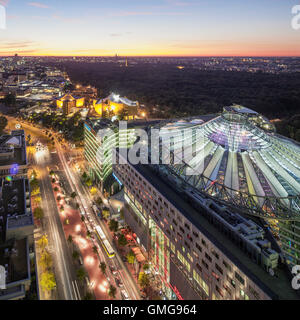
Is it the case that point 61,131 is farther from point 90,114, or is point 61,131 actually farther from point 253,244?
point 253,244

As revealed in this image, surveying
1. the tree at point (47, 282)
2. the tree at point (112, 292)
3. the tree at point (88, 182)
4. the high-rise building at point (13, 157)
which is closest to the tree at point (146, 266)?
the tree at point (112, 292)

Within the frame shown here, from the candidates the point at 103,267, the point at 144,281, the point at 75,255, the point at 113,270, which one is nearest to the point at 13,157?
the point at 75,255

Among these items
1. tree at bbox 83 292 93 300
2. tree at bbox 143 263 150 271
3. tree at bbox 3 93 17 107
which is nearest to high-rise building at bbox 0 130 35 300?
tree at bbox 83 292 93 300

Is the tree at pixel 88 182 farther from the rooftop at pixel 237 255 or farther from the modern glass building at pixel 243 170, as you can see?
the rooftop at pixel 237 255

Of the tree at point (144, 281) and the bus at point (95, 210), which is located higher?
the bus at point (95, 210)

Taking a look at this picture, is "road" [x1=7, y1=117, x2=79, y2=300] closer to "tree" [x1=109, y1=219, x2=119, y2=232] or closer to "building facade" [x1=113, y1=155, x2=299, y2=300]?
"tree" [x1=109, y1=219, x2=119, y2=232]

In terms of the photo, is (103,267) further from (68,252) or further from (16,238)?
(16,238)

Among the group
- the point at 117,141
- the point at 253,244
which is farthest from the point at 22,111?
the point at 253,244
